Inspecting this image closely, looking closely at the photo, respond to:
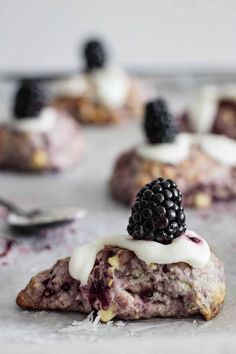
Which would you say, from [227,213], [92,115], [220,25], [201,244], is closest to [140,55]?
[220,25]

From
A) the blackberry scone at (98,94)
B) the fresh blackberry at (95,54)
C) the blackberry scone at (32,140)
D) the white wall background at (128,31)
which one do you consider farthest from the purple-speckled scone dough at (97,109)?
the white wall background at (128,31)

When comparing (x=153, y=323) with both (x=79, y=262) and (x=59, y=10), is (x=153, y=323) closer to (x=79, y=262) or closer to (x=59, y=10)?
(x=79, y=262)

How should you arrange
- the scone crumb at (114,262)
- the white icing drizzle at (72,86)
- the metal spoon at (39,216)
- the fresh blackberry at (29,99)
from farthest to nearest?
the white icing drizzle at (72,86) < the fresh blackberry at (29,99) < the metal spoon at (39,216) < the scone crumb at (114,262)

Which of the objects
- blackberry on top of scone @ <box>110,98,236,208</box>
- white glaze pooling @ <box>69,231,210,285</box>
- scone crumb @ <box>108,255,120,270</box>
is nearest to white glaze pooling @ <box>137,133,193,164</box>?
blackberry on top of scone @ <box>110,98,236,208</box>

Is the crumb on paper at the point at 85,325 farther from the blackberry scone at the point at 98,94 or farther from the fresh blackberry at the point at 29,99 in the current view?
the blackberry scone at the point at 98,94

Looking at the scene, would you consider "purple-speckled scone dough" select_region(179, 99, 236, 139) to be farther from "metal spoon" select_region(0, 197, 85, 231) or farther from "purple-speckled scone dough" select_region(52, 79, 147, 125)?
"metal spoon" select_region(0, 197, 85, 231)

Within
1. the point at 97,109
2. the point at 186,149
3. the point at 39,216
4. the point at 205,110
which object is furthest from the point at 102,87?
the point at 39,216

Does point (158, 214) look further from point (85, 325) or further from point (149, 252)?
point (85, 325)
